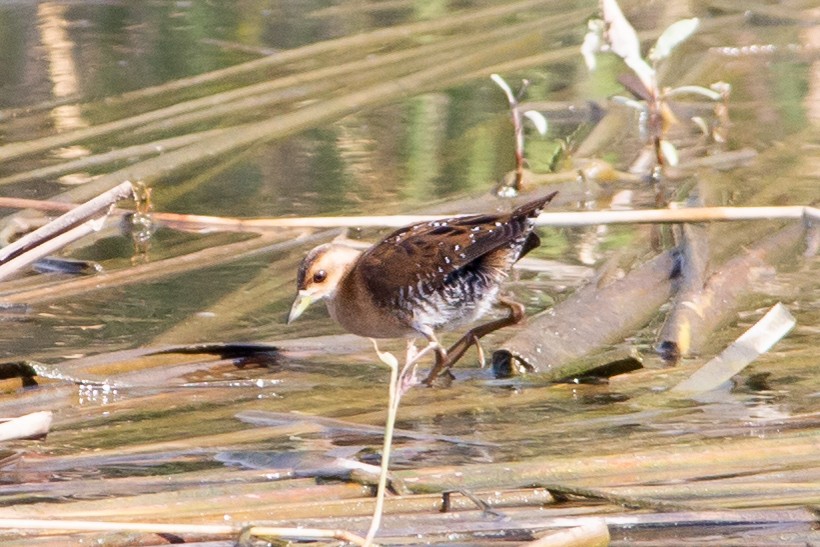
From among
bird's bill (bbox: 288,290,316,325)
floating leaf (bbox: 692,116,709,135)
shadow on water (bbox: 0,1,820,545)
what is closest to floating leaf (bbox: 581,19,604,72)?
shadow on water (bbox: 0,1,820,545)

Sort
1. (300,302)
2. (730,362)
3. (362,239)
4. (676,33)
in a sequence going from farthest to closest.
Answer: (676,33)
(362,239)
(300,302)
(730,362)

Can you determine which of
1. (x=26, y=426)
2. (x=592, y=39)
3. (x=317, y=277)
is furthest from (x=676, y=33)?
(x=26, y=426)

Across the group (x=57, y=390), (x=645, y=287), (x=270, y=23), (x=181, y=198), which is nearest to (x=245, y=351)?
(x=57, y=390)

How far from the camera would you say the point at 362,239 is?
5871 mm

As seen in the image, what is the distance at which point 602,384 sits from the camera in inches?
166

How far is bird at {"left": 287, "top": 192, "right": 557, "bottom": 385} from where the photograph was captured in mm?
4664

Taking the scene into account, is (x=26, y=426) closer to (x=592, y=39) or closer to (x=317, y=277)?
(x=317, y=277)

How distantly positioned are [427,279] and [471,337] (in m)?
0.24

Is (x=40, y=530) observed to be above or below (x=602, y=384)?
above

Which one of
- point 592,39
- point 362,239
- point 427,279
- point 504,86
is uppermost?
point 592,39

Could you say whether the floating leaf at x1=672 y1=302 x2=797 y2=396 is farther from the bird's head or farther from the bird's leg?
the bird's head

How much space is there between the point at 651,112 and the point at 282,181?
175cm

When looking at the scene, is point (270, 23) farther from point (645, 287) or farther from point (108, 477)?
point (108, 477)

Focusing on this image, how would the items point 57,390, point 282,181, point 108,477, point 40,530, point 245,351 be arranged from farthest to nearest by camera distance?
point 282,181 < point 245,351 < point 57,390 < point 108,477 < point 40,530
